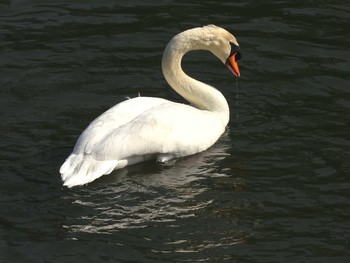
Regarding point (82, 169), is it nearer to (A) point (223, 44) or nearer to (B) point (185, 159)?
(B) point (185, 159)

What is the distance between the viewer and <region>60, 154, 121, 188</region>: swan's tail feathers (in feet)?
40.7

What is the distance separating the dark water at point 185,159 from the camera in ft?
36.9

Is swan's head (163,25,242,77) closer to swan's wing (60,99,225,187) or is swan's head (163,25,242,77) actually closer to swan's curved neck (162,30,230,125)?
swan's curved neck (162,30,230,125)

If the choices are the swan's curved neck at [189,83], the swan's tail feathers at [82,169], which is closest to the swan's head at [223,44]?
the swan's curved neck at [189,83]

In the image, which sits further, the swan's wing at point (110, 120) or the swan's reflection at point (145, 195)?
the swan's wing at point (110, 120)

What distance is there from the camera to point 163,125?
13.1 m

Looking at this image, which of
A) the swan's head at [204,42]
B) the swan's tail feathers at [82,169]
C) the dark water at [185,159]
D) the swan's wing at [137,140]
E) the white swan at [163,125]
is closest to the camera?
the dark water at [185,159]

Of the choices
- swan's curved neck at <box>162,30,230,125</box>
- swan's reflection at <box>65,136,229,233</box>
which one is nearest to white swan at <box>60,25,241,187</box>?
swan's curved neck at <box>162,30,230,125</box>

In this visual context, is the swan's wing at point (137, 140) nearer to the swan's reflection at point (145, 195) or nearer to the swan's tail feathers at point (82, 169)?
the swan's tail feathers at point (82, 169)

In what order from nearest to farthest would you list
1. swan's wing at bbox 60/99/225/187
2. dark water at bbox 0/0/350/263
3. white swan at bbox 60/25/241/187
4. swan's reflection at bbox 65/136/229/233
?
dark water at bbox 0/0/350/263
swan's reflection at bbox 65/136/229/233
swan's wing at bbox 60/99/225/187
white swan at bbox 60/25/241/187

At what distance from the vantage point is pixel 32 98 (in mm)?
15070

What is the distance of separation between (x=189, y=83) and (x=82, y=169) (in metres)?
2.35

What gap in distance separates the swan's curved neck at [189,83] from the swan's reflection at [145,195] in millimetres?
753

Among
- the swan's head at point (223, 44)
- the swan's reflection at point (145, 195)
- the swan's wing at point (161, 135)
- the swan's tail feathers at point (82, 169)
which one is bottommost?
the swan's reflection at point (145, 195)
